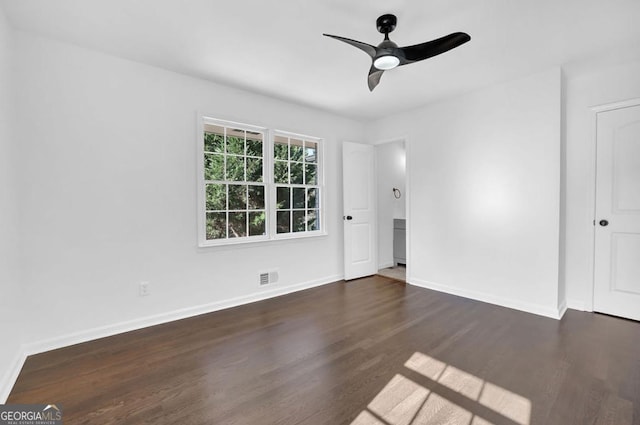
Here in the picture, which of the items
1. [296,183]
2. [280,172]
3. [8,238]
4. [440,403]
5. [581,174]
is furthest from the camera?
[296,183]

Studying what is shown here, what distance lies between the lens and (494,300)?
141 inches

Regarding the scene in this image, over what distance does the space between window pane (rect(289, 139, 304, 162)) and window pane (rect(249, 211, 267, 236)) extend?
972 mm

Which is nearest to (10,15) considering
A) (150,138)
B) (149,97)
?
(149,97)

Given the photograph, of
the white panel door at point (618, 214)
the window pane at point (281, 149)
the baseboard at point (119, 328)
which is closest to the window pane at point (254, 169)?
the window pane at point (281, 149)

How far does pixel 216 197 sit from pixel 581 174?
421 centimetres

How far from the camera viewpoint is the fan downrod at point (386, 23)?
221cm

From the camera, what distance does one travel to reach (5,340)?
2006mm

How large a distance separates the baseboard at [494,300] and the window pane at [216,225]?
111 inches

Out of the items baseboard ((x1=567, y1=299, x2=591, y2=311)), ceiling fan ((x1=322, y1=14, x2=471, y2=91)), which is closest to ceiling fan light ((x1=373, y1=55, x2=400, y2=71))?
ceiling fan ((x1=322, y1=14, x2=471, y2=91))

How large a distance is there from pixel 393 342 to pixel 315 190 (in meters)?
2.53

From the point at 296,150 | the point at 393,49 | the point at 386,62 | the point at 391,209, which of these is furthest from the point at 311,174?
the point at 393,49

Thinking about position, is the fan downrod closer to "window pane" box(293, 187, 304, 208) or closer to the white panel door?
"window pane" box(293, 187, 304, 208)

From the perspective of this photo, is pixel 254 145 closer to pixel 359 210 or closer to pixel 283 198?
pixel 283 198

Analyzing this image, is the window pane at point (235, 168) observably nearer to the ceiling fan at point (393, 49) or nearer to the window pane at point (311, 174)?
the window pane at point (311, 174)
